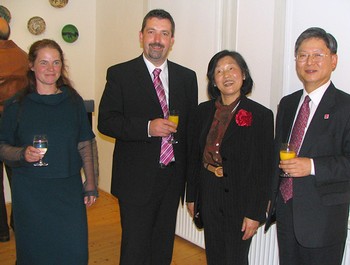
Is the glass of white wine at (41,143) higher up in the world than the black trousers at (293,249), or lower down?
higher up

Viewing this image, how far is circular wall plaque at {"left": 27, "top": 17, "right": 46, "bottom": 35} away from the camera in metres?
4.60

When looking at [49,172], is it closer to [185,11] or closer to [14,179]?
[14,179]

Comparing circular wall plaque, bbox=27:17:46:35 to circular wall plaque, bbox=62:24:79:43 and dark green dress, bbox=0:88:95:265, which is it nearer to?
circular wall plaque, bbox=62:24:79:43

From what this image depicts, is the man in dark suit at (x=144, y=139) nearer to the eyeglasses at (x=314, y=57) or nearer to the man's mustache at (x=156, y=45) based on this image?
the man's mustache at (x=156, y=45)

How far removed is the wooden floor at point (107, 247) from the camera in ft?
11.0

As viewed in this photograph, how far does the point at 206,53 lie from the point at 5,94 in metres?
2.02

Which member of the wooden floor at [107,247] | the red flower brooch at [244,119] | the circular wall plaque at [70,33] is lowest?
the wooden floor at [107,247]

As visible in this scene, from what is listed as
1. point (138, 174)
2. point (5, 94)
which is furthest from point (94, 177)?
point (5, 94)

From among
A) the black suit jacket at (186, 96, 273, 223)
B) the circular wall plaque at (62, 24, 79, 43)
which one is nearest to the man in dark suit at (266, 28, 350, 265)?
the black suit jacket at (186, 96, 273, 223)

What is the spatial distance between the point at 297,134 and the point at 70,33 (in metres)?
3.82

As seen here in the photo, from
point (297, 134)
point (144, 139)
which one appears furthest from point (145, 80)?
point (297, 134)

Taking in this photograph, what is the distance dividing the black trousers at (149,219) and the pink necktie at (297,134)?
2.49 ft

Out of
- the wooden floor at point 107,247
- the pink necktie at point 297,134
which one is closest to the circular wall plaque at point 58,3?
the wooden floor at point 107,247

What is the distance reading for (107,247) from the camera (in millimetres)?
3631
